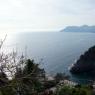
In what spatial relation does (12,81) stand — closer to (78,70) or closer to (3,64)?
(3,64)

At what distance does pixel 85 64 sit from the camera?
95.1 meters

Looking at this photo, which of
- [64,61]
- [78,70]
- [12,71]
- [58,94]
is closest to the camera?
[12,71]

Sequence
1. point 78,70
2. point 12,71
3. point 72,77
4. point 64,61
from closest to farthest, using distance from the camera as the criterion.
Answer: point 12,71 < point 72,77 < point 78,70 < point 64,61

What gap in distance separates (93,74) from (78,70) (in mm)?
5739

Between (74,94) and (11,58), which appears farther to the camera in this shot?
(74,94)

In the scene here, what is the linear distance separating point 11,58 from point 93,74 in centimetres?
8749

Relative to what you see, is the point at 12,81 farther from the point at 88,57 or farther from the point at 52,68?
the point at 88,57

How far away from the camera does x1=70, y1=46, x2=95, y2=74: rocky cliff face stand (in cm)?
9294

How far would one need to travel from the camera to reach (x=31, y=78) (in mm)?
4938

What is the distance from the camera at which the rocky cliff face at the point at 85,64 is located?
305 feet

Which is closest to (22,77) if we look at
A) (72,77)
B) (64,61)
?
(72,77)

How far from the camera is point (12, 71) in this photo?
493cm

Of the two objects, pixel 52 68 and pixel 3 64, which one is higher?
pixel 3 64

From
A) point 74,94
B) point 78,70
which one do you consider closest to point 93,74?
point 78,70
